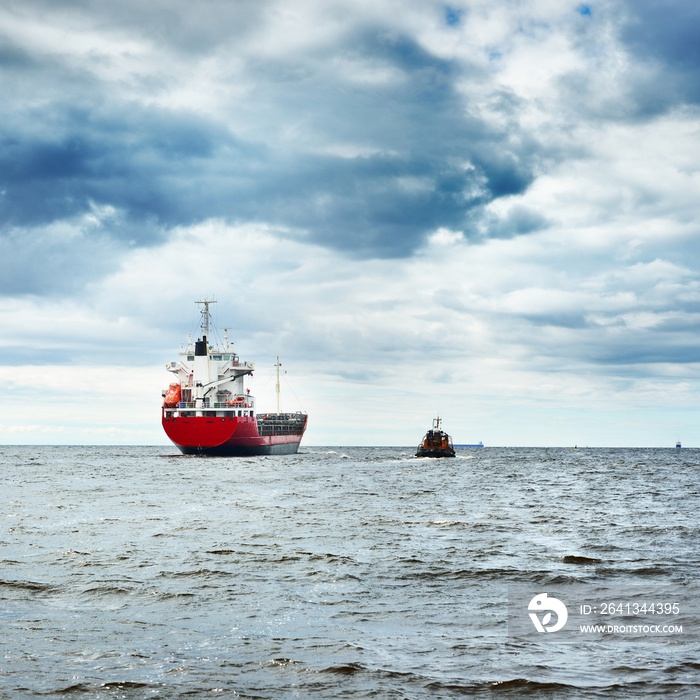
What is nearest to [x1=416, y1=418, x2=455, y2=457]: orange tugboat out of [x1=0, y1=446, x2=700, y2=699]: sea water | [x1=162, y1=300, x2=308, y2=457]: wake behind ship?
[x1=162, y1=300, x2=308, y2=457]: wake behind ship

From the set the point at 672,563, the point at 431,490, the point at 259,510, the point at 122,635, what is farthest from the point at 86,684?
the point at 431,490

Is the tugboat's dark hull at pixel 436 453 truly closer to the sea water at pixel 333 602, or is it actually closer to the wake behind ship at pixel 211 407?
the wake behind ship at pixel 211 407

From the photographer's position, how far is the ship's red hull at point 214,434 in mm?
108312

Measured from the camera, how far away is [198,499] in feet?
151

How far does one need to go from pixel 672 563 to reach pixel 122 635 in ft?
51.0

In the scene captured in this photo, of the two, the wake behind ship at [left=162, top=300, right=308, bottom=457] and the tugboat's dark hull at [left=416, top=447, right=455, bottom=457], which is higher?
the wake behind ship at [left=162, top=300, right=308, bottom=457]

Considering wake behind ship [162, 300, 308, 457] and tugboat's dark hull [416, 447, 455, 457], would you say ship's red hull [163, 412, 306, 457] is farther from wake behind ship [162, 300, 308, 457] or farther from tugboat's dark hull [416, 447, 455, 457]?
tugboat's dark hull [416, 447, 455, 457]

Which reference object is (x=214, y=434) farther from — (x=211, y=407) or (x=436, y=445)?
(x=436, y=445)

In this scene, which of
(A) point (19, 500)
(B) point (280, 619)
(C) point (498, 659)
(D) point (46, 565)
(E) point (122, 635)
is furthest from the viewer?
(A) point (19, 500)

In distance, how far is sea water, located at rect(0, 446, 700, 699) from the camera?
463 inches

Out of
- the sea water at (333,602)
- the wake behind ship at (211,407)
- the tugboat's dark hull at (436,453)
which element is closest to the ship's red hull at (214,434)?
the wake behind ship at (211,407)

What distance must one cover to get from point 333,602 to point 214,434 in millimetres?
92907

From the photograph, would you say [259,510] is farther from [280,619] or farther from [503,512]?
[280,619]

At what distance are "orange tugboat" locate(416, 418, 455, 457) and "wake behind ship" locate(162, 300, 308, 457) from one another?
82.3 ft
